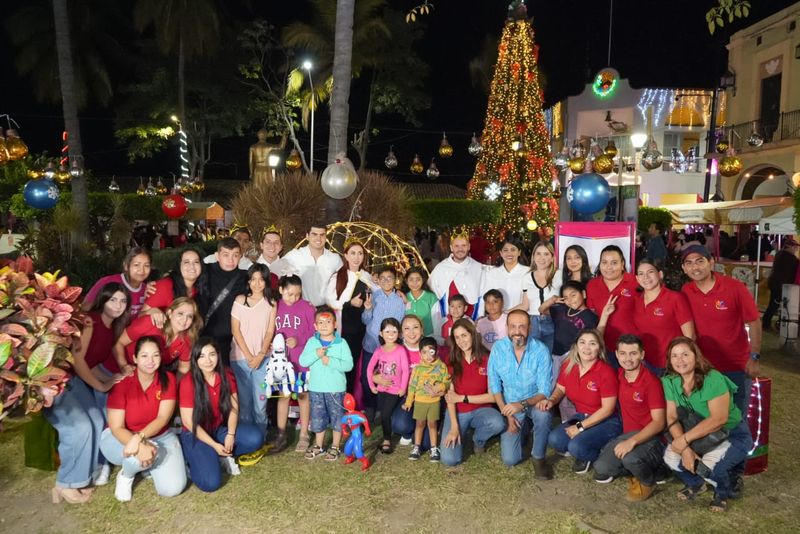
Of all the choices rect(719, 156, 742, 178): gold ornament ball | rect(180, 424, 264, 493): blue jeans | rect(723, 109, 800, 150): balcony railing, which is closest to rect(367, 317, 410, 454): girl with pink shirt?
rect(180, 424, 264, 493): blue jeans

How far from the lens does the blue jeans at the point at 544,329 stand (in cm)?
515

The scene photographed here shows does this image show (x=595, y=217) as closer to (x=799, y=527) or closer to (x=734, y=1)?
(x=734, y=1)

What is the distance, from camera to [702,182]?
30.9m

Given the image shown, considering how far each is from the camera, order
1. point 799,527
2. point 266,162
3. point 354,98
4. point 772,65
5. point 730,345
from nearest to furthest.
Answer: point 799,527 < point 730,345 < point 266,162 < point 772,65 < point 354,98

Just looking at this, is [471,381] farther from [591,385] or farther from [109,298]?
[109,298]

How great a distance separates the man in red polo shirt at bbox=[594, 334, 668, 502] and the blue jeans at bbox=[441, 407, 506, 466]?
0.81m

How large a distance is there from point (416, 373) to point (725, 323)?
240 centimetres

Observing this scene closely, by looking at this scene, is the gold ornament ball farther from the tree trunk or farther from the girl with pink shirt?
the tree trunk

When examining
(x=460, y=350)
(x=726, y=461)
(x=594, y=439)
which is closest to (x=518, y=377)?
(x=460, y=350)

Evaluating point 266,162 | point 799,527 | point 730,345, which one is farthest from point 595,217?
point 266,162

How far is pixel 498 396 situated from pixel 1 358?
335 centimetres

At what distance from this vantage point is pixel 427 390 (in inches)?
183

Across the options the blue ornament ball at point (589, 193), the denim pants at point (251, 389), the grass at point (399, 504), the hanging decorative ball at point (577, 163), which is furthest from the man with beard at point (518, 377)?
the hanging decorative ball at point (577, 163)

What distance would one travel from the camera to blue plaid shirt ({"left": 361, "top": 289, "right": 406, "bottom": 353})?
5.29 metres
